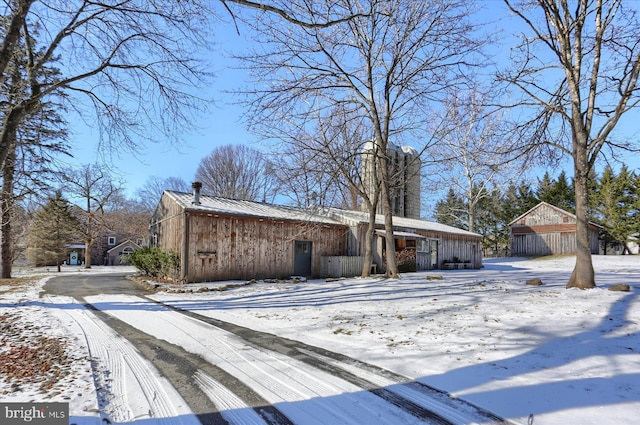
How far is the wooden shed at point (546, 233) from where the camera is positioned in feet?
111

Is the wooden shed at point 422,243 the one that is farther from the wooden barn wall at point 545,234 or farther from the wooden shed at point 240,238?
the wooden barn wall at point 545,234

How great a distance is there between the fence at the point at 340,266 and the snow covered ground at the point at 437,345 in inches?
314

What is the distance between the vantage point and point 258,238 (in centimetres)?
1620

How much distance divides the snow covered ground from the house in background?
5.22 m

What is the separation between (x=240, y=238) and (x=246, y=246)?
471mm

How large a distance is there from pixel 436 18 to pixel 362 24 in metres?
2.49

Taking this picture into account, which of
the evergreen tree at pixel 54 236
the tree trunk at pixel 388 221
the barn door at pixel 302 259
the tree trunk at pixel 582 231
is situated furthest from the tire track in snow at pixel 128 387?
the evergreen tree at pixel 54 236

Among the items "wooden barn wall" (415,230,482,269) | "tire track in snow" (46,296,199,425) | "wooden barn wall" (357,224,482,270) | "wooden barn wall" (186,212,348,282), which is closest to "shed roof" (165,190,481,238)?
"wooden barn wall" (186,212,348,282)

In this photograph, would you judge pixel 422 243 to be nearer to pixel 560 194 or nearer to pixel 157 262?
pixel 157 262

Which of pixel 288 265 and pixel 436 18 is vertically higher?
pixel 436 18

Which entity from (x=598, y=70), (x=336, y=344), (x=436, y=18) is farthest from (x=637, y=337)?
Answer: (x=436, y=18)

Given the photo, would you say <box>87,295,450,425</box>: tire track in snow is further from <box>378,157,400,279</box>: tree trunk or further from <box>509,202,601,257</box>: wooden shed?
<box>509,202,601,257</box>: wooden shed

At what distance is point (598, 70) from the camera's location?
925 cm

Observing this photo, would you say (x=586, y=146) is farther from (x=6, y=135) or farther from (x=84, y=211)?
(x=84, y=211)
